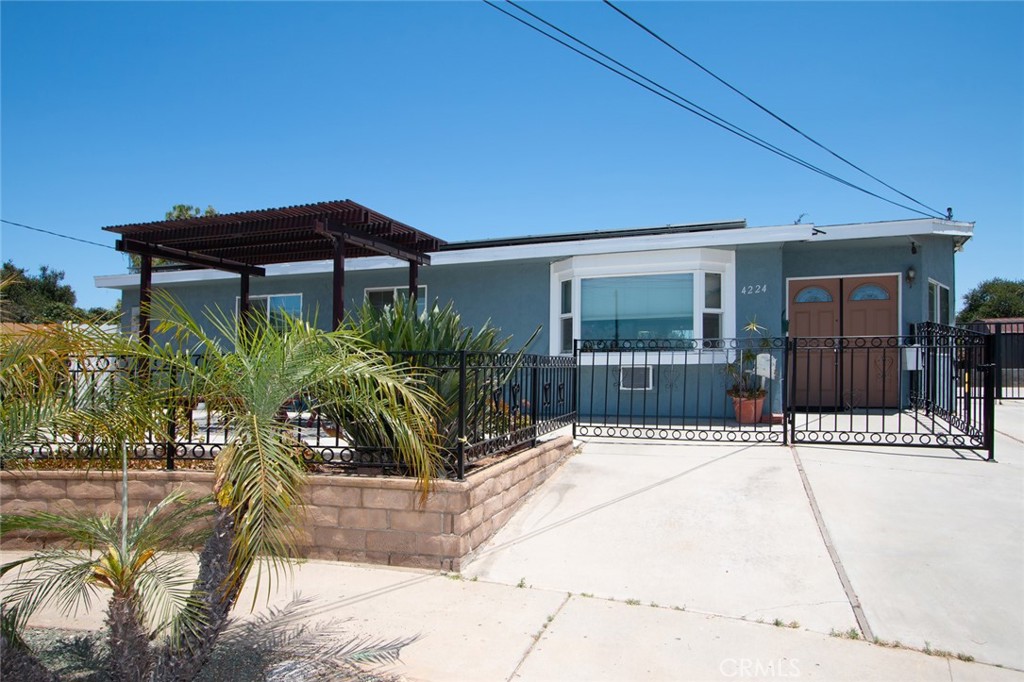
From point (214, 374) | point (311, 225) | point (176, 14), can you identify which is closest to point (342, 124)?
point (176, 14)

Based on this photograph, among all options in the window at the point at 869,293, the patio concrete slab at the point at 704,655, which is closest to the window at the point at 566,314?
the window at the point at 869,293

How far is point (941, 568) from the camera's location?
13.8ft

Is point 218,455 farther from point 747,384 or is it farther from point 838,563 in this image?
point 747,384

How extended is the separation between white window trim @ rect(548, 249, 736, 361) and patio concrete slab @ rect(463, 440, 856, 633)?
12.4ft

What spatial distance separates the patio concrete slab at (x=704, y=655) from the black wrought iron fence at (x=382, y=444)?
162 cm

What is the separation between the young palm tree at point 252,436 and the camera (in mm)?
2684

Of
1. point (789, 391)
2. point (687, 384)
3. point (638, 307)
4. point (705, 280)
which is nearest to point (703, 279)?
point (705, 280)

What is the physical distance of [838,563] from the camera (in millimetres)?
4352

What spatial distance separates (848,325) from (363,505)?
9.22 meters

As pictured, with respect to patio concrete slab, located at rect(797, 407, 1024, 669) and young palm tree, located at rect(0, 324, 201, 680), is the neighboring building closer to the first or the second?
patio concrete slab, located at rect(797, 407, 1024, 669)

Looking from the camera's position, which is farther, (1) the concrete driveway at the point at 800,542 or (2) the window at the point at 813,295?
(2) the window at the point at 813,295

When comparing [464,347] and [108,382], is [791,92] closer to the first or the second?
[464,347]

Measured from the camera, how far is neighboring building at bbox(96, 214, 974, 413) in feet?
33.0

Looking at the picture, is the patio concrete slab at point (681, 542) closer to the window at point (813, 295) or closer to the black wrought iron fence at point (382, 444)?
the black wrought iron fence at point (382, 444)
